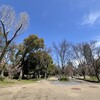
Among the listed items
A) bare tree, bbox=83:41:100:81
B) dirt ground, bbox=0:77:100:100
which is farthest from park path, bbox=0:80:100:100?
bare tree, bbox=83:41:100:81

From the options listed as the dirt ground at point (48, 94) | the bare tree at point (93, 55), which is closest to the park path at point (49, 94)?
the dirt ground at point (48, 94)

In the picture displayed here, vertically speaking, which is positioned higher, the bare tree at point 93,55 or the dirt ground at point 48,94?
the bare tree at point 93,55

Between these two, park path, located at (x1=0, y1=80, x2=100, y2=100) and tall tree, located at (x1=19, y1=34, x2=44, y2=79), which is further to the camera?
tall tree, located at (x1=19, y1=34, x2=44, y2=79)

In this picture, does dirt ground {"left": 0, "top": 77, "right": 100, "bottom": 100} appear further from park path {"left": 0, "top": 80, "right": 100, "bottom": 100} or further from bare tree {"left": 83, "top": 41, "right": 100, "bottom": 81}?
bare tree {"left": 83, "top": 41, "right": 100, "bottom": 81}

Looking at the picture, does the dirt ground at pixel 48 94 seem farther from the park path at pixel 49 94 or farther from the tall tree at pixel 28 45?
the tall tree at pixel 28 45

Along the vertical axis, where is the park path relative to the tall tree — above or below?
below

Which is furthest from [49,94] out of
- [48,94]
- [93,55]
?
[93,55]

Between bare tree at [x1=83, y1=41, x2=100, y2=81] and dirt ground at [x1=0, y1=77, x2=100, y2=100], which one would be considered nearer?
dirt ground at [x1=0, y1=77, x2=100, y2=100]

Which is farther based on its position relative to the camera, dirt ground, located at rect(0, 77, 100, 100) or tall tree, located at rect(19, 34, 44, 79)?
tall tree, located at rect(19, 34, 44, 79)

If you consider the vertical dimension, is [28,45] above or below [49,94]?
above

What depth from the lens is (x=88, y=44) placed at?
40344 millimetres

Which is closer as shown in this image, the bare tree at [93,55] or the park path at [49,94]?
the park path at [49,94]

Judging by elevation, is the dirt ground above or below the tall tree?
below

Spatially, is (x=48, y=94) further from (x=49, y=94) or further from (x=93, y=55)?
(x=93, y=55)
